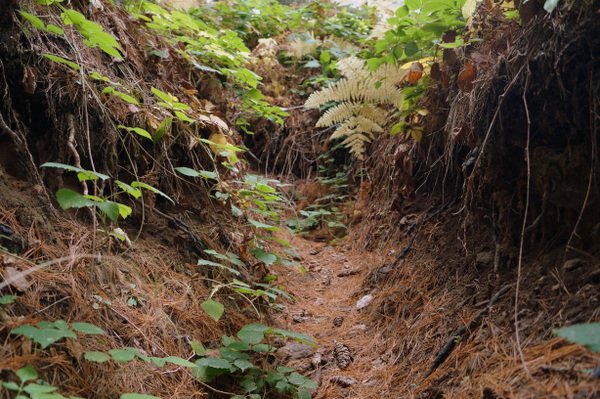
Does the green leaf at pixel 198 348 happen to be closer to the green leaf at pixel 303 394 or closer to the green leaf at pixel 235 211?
the green leaf at pixel 303 394

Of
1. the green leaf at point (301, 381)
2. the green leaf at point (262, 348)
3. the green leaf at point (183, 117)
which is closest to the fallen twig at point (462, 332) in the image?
the green leaf at point (301, 381)

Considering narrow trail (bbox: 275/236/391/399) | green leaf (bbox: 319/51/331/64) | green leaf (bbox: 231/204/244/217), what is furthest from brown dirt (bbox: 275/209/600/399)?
green leaf (bbox: 319/51/331/64)

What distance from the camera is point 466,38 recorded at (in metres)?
2.33

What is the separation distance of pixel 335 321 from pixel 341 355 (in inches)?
17.5

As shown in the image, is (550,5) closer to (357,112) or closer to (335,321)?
(335,321)

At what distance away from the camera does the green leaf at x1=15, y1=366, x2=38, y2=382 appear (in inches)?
43.8

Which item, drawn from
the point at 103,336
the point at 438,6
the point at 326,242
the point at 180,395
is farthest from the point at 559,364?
the point at 326,242

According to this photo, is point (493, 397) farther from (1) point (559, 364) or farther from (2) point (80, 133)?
(2) point (80, 133)

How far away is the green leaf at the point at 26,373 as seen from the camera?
111 cm

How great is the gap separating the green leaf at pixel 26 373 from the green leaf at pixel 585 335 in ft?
4.61

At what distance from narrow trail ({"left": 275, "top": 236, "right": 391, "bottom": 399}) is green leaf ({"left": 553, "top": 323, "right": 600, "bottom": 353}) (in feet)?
3.50

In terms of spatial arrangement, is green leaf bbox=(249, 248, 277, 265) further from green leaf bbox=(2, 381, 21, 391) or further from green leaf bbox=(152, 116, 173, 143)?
green leaf bbox=(2, 381, 21, 391)

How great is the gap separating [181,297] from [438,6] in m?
2.30

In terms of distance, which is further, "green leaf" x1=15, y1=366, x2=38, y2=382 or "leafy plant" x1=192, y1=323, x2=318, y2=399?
"leafy plant" x1=192, y1=323, x2=318, y2=399
